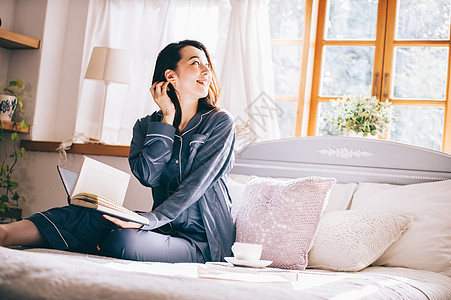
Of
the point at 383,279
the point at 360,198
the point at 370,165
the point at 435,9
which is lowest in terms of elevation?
A: the point at 383,279

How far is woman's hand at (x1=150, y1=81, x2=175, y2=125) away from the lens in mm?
2096

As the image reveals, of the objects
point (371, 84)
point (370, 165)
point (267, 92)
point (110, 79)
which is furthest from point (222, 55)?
point (370, 165)

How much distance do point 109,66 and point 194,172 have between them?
1.44 meters

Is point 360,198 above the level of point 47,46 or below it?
below

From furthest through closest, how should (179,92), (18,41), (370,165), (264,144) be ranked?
(18,41)
(264,144)
(370,165)
(179,92)

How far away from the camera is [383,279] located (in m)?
1.51

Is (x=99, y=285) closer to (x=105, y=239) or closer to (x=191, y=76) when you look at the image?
(x=105, y=239)

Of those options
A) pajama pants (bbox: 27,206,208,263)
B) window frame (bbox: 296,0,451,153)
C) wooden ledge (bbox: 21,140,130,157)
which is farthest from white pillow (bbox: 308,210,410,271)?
wooden ledge (bbox: 21,140,130,157)

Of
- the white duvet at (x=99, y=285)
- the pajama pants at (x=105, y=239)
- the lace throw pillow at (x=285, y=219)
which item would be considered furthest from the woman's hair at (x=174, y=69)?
the white duvet at (x=99, y=285)

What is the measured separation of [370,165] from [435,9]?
1124 millimetres

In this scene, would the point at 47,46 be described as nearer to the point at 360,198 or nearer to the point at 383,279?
the point at 360,198

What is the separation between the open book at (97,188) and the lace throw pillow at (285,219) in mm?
508

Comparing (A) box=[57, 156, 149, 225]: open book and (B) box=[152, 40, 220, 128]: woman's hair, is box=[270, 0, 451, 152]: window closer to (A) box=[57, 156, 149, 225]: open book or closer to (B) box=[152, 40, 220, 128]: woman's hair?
(B) box=[152, 40, 220, 128]: woman's hair

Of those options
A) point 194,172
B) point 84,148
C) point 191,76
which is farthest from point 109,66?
point 194,172
